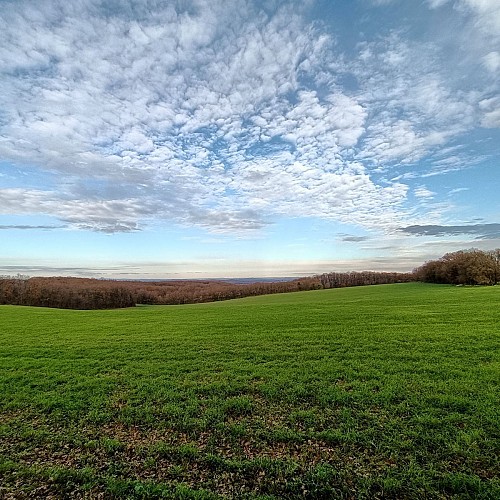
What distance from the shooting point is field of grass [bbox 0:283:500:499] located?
267 inches

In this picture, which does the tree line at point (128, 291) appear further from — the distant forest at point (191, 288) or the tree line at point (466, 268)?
the tree line at point (466, 268)

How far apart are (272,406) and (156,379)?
17.1ft

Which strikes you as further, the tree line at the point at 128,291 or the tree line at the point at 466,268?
the tree line at the point at 128,291

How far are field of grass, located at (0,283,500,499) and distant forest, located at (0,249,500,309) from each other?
64.8m

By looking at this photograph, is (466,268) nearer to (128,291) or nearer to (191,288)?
(191,288)

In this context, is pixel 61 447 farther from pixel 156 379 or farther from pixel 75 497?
pixel 156 379

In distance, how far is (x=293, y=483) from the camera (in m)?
6.71

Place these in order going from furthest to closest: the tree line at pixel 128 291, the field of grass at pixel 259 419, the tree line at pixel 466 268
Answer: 1. the tree line at pixel 128 291
2. the tree line at pixel 466 268
3. the field of grass at pixel 259 419

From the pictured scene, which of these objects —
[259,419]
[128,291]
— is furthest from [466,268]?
[128,291]

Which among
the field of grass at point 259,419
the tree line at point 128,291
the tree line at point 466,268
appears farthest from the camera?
the tree line at point 128,291

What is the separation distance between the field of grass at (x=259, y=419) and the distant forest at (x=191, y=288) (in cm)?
6481

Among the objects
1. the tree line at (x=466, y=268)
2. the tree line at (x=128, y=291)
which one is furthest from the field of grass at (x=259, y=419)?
the tree line at (x=128, y=291)

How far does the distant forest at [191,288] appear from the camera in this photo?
72.1 metres

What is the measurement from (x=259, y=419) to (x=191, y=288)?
10507cm
